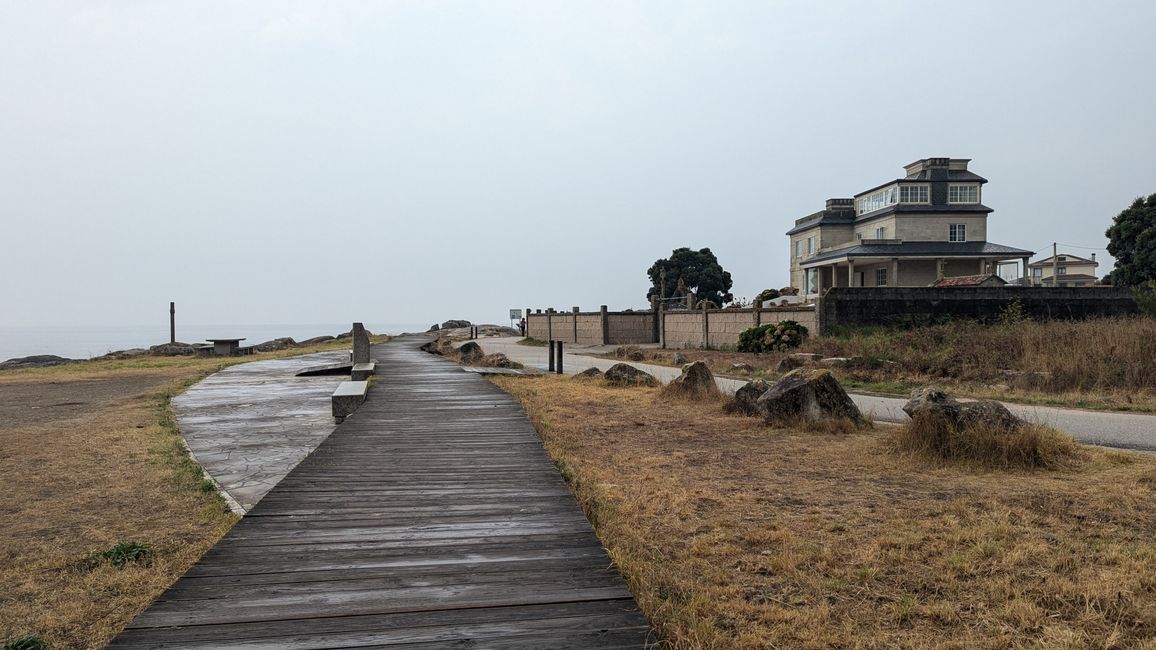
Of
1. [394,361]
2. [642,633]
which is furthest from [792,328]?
[642,633]

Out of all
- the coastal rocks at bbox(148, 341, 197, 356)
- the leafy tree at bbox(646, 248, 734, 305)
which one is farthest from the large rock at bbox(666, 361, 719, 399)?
the leafy tree at bbox(646, 248, 734, 305)

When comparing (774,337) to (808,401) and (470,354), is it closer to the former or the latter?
(470,354)

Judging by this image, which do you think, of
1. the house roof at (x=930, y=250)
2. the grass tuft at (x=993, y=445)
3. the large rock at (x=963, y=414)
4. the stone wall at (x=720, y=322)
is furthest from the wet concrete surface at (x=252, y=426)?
the house roof at (x=930, y=250)

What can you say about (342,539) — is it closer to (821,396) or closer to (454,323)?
(821,396)

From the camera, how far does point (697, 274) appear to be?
6956cm

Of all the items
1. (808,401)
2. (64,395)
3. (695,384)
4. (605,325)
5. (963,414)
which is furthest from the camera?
(605,325)

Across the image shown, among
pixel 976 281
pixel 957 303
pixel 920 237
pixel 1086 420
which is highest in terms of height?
pixel 920 237

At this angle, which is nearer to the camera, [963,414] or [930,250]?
[963,414]

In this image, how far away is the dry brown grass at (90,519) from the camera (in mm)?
4234

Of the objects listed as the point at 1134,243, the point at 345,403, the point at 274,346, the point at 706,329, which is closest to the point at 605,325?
the point at 706,329

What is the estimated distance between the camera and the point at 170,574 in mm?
4797

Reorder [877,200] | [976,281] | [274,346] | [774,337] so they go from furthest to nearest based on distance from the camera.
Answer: [274,346], [877,200], [976,281], [774,337]

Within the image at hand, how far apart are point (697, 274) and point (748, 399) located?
59385 mm

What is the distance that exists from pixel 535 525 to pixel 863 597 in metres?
2.01
